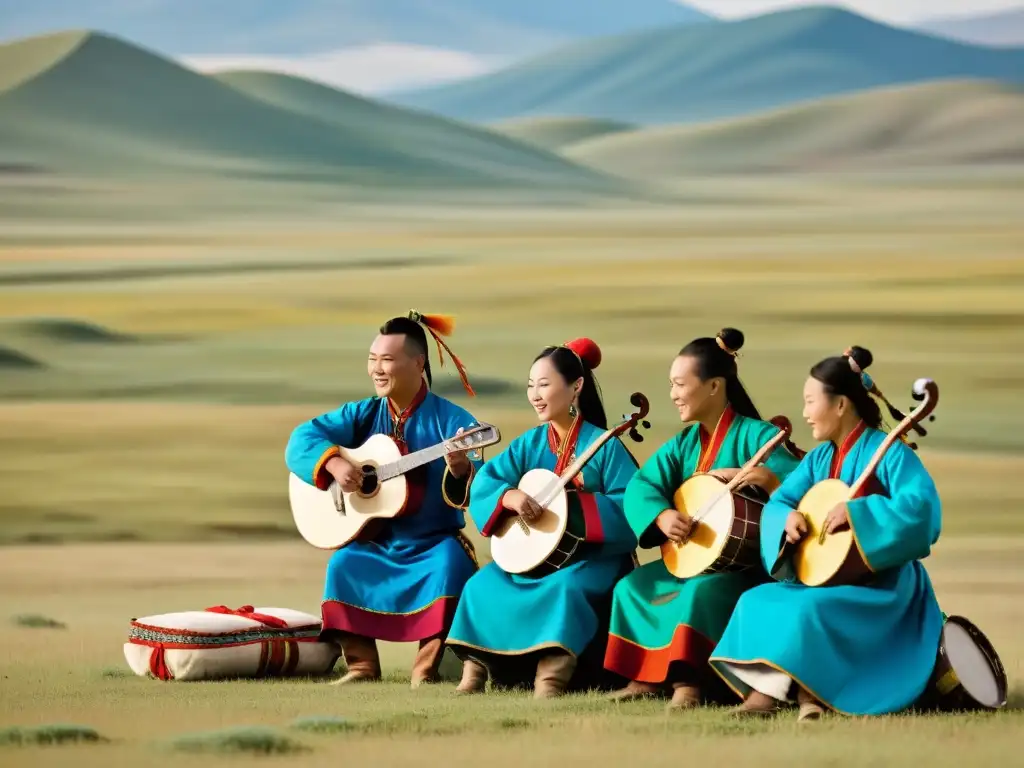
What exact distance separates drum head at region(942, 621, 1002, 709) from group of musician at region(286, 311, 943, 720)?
0.09 m

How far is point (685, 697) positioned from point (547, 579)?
2.33 feet

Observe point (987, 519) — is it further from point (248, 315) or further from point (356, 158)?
point (356, 158)

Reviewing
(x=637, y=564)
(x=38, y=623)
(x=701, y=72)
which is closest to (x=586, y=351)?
(x=637, y=564)

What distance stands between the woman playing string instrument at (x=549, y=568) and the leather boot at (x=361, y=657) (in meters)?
0.49

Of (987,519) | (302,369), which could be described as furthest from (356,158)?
(987,519)

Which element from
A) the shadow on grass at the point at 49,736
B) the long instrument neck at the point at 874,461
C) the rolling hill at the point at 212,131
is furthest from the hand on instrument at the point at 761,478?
the rolling hill at the point at 212,131

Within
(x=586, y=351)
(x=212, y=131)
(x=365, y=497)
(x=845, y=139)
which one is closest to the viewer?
(x=586, y=351)

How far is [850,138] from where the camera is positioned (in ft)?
253

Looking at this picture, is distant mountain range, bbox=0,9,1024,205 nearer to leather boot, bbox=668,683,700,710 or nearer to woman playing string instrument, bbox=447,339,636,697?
woman playing string instrument, bbox=447,339,636,697

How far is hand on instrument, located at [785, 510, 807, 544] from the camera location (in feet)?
20.8

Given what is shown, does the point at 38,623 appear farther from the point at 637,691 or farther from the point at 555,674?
the point at 637,691

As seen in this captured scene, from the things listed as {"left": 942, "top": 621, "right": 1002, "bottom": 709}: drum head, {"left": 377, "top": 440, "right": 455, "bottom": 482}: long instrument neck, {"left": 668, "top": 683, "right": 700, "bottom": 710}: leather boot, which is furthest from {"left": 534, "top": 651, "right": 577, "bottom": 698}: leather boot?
{"left": 942, "top": 621, "right": 1002, "bottom": 709}: drum head

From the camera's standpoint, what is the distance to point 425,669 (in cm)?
748

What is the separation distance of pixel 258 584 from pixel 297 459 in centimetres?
269
